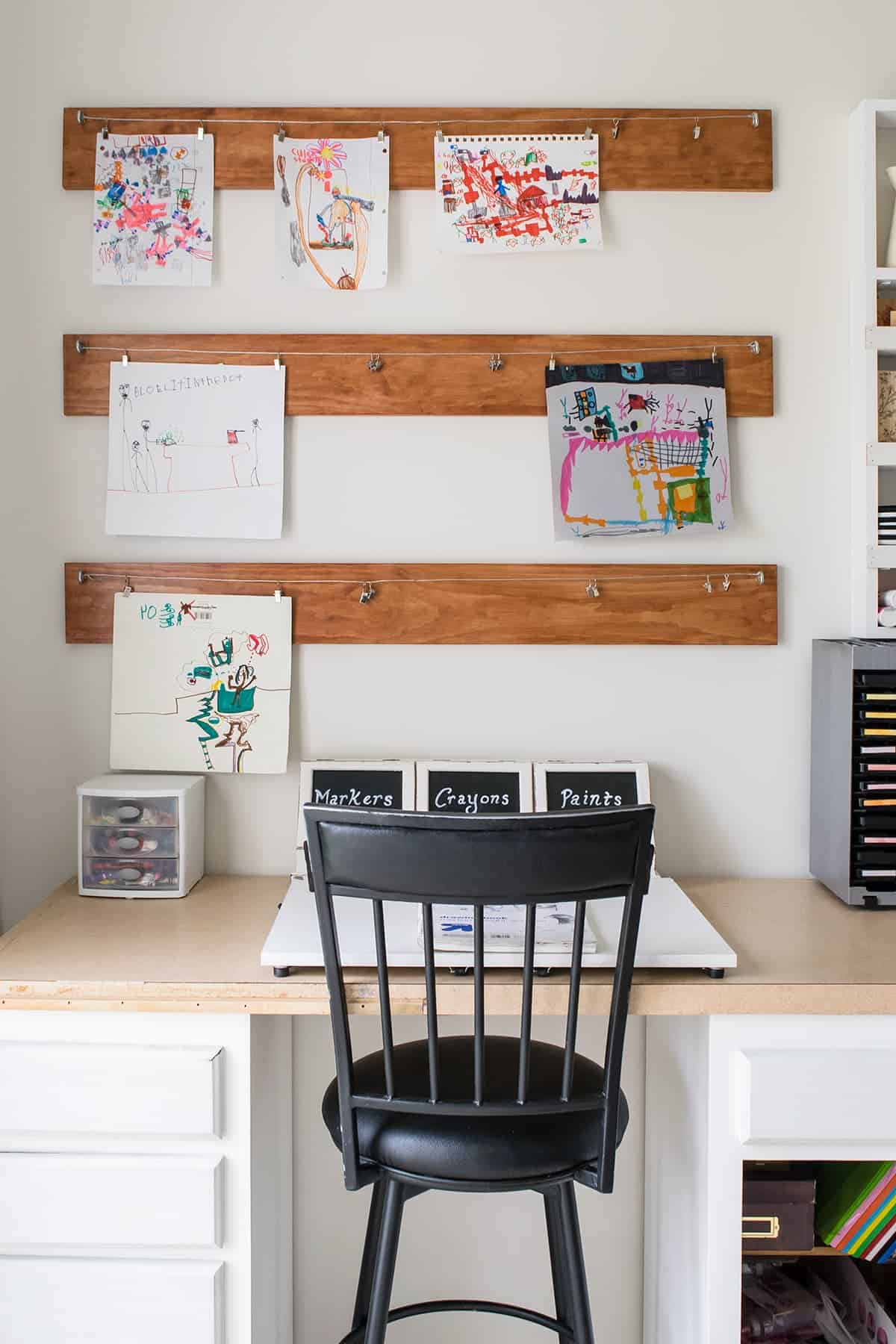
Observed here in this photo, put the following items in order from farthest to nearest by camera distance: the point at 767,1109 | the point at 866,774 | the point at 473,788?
the point at 473,788
the point at 866,774
the point at 767,1109

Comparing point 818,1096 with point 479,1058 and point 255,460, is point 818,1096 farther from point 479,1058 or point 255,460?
point 255,460

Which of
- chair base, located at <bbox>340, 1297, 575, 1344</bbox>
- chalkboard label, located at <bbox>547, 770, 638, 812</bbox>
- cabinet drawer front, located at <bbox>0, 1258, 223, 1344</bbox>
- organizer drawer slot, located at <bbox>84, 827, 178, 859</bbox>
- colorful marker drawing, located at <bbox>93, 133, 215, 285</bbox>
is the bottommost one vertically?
chair base, located at <bbox>340, 1297, 575, 1344</bbox>

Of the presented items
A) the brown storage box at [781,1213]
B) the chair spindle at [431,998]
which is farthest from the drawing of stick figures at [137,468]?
the brown storage box at [781,1213]

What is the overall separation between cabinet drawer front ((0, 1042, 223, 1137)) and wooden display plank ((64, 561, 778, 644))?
0.77 meters

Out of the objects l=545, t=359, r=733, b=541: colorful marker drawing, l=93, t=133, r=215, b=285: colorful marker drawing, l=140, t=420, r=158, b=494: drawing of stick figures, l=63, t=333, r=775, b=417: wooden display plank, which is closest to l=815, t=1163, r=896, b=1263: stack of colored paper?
l=545, t=359, r=733, b=541: colorful marker drawing

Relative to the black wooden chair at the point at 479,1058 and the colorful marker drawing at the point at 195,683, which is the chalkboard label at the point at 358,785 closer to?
the colorful marker drawing at the point at 195,683

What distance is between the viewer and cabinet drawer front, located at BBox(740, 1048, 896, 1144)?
1499 mm

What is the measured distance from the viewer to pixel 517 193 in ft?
6.45

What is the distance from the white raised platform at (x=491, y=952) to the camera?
1.51m

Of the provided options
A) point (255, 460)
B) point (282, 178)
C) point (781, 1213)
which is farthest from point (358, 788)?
point (282, 178)

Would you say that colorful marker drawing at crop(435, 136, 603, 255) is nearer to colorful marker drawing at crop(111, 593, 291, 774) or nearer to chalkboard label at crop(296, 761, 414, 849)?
colorful marker drawing at crop(111, 593, 291, 774)

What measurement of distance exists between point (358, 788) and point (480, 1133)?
716 millimetres

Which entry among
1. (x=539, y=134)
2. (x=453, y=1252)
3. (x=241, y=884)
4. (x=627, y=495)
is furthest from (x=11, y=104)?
(x=453, y=1252)

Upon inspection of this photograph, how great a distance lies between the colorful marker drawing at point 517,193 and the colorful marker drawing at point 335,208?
0.36 ft
